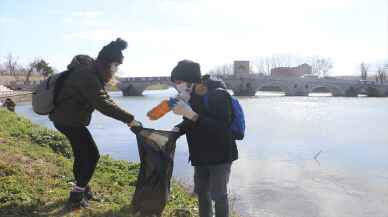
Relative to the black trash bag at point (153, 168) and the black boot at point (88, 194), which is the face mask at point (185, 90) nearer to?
the black trash bag at point (153, 168)

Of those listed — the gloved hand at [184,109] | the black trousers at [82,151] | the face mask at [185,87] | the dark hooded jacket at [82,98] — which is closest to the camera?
the gloved hand at [184,109]

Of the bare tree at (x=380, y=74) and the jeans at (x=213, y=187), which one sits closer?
the jeans at (x=213, y=187)

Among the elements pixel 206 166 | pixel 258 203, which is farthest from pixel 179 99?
pixel 258 203

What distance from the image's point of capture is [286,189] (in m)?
9.80

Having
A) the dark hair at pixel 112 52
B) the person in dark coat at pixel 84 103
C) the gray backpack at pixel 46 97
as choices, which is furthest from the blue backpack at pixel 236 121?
the gray backpack at pixel 46 97

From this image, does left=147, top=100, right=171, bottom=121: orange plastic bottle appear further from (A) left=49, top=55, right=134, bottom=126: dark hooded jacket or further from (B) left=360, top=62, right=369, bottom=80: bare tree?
(B) left=360, top=62, right=369, bottom=80: bare tree

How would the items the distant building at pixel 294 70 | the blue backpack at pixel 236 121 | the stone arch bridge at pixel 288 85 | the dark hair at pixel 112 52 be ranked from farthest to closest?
1. the distant building at pixel 294 70
2. the stone arch bridge at pixel 288 85
3. the dark hair at pixel 112 52
4. the blue backpack at pixel 236 121

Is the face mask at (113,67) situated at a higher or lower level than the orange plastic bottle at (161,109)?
higher

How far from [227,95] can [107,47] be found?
1.27 meters

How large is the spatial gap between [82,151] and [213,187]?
54.5 inches

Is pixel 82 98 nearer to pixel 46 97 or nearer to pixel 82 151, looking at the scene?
pixel 46 97

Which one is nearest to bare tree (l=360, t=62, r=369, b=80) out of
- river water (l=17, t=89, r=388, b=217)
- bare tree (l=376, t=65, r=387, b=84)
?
bare tree (l=376, t=65, r=387, b=84)

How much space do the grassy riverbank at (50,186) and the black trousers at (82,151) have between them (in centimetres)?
36

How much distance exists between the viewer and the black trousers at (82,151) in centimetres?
442
